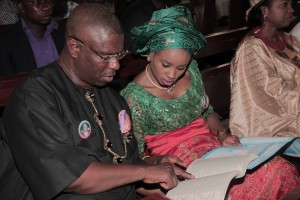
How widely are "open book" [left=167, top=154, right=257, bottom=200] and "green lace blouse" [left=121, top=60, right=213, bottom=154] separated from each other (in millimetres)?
322

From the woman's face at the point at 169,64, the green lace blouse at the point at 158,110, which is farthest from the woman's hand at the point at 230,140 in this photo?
the woman's face at the point at 169,64

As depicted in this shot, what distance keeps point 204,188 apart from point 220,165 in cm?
22

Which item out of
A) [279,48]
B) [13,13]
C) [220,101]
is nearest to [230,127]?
[220,101]

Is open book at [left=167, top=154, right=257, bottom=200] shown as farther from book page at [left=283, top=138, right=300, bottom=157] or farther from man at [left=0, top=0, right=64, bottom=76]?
man at [left=0, top=0, right=64, bottom=76]

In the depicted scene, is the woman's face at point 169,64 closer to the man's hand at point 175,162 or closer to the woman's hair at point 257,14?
the man's hand at point 175,162

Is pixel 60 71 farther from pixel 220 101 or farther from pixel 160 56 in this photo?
pixel 220 101

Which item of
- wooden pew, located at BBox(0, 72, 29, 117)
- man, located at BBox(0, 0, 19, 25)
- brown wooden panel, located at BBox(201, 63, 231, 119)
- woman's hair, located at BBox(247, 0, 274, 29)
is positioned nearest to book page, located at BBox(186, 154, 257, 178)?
wooden pew, located at BBox(0, 72, 29, 117)

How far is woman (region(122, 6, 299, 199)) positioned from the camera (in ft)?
7.60

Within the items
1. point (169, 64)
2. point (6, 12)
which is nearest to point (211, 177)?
point (169, 64)

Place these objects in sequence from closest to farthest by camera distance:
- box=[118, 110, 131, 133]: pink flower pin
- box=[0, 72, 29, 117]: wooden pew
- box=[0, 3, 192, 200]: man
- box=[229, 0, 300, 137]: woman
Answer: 1. box=[0, 3, 192, 200]: man
2. box=[118, 110, 131, 133]: pink flower pin
3. box=[0, 72, 29, 117]: wooden pew
4. box=[229, 0, 300, 137]: woman

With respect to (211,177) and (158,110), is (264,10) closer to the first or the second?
(158,110)

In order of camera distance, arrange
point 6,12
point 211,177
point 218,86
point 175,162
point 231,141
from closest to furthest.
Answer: point 211,177
point 175,162
point 231,141
point 218,86
point 6,12

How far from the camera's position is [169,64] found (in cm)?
233

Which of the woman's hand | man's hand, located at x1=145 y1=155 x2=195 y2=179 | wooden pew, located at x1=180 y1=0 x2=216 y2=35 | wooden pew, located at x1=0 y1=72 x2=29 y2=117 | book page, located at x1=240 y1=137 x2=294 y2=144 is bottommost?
wooden pew, located at x1=180 y1=0 x2=216 y2=35
